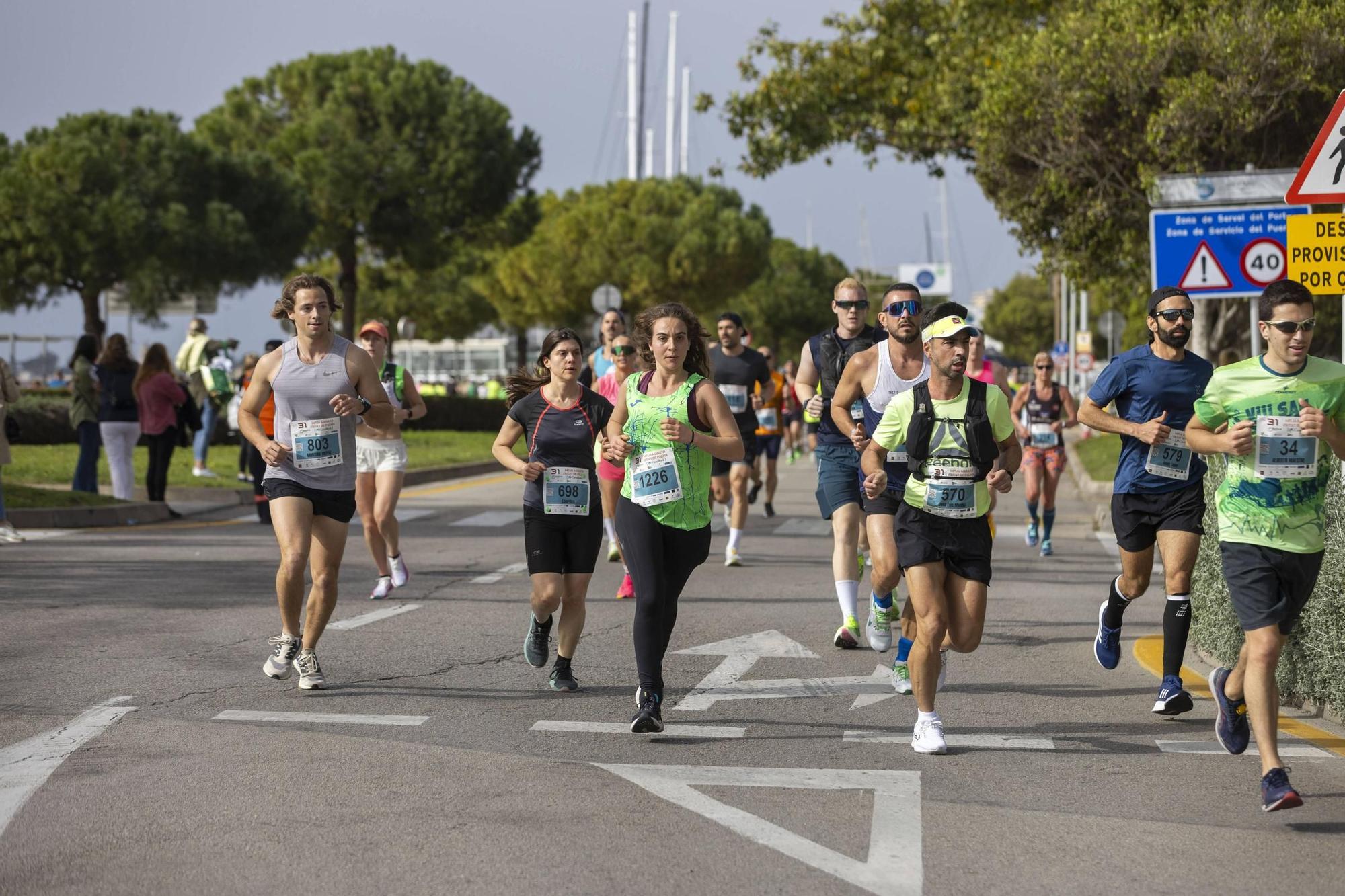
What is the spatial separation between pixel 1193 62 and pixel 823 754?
17.3 meters

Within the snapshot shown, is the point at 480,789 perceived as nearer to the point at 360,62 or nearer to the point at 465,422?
the point at 465,422

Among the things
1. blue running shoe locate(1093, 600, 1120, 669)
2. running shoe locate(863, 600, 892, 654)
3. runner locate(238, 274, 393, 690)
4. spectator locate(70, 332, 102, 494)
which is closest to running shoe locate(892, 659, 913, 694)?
running shoe locate(863, 600, 892, 654)

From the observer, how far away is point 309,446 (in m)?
8.12

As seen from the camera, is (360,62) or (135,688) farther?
(360,62)

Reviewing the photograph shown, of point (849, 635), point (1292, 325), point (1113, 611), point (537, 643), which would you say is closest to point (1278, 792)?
point (1292, 325)

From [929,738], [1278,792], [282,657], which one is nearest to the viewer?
[1278,792]

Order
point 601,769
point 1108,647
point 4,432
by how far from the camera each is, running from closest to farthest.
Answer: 1. point 601,769
2. point 1108,647
3. point 4,432

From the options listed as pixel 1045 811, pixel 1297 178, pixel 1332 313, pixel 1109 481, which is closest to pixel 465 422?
pixel 1332 313

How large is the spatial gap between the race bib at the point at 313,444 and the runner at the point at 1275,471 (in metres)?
3.97

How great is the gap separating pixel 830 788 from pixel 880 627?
298 cm

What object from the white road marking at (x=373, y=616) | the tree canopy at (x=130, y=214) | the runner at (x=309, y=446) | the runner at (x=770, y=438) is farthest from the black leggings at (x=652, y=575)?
the tree canopy at (x=130, y=214)

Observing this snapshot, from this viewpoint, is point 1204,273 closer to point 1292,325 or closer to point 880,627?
point 880,627

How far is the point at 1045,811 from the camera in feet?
19.4

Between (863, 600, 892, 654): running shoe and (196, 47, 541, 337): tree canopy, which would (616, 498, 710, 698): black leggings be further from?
(196, 47, 541, 337): tree canopy
